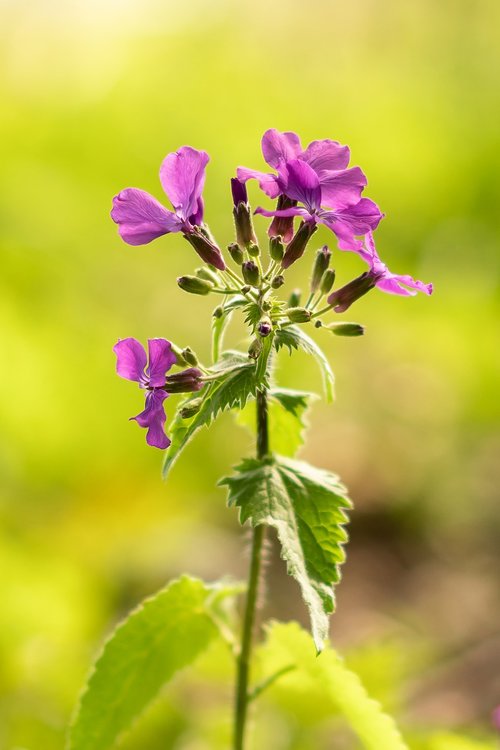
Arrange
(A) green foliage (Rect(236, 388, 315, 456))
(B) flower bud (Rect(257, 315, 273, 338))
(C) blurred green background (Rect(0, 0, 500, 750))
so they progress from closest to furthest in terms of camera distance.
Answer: (B) flower bud (Rect(257, 315, 273, 338)) → (A) green foliage (Rect(236, 388, 315, 456)) → (C) blurred green background (Rect(0, 0, 500, 750))

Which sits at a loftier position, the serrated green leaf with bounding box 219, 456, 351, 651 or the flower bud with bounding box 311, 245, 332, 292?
the flower bud with bounding box 311, 245, 332, 292

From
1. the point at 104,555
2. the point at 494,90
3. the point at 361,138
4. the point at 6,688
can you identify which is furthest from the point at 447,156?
the point at 6,688

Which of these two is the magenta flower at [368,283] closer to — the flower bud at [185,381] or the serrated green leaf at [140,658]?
the flower bud at [185,381]

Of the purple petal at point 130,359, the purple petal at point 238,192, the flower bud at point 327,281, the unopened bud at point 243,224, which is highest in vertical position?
the purple petal at point 238,192

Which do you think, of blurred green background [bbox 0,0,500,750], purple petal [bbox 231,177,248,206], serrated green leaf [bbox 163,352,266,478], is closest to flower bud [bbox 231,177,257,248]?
purple petal [bbox 231,177,248,206]

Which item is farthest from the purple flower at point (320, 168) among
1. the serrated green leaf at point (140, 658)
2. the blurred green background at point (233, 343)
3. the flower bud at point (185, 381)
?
the blurred green background at point (233, 343)

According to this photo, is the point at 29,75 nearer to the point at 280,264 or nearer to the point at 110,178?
the point at 110,178

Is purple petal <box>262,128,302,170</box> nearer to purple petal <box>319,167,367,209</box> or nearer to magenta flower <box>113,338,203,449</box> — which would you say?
purple petal <box>319,167,367,209</box>
